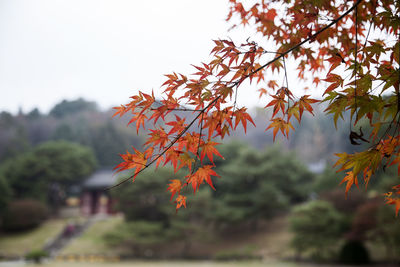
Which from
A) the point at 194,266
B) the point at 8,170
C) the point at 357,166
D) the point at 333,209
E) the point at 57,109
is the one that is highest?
the point at 57,109

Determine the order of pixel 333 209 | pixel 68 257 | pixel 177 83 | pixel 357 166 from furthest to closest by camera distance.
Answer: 1. pixel 68 257
2. pixel 333 209
3. pixel 177 83
4. pixel 357 166

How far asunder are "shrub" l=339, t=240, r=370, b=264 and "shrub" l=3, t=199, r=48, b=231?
1067 centimetres

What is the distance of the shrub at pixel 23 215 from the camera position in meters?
11.7

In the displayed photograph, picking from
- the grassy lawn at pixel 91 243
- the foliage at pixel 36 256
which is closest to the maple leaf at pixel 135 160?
the foliage at pixel 36 256

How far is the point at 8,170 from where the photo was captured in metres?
13.0

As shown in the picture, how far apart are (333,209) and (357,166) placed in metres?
8.64

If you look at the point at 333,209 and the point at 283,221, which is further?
the point at 283,221

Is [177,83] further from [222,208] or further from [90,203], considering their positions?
[90,203]

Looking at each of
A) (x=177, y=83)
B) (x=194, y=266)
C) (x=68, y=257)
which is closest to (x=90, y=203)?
(x=68, y=257)

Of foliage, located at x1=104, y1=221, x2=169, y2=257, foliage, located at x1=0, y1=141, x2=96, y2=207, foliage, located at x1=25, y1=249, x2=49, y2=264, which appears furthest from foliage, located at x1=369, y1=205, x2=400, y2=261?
foliage, located at x1=0, y1=141, x2=96, y2=207

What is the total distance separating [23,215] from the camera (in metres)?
11.8

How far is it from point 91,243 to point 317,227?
7.53 meters

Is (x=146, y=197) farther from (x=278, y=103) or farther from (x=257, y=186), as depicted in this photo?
(x=278, y=103)

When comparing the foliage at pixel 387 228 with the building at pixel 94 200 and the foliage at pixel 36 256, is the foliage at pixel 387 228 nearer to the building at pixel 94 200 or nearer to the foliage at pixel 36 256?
the foliage at pixel 36 256
